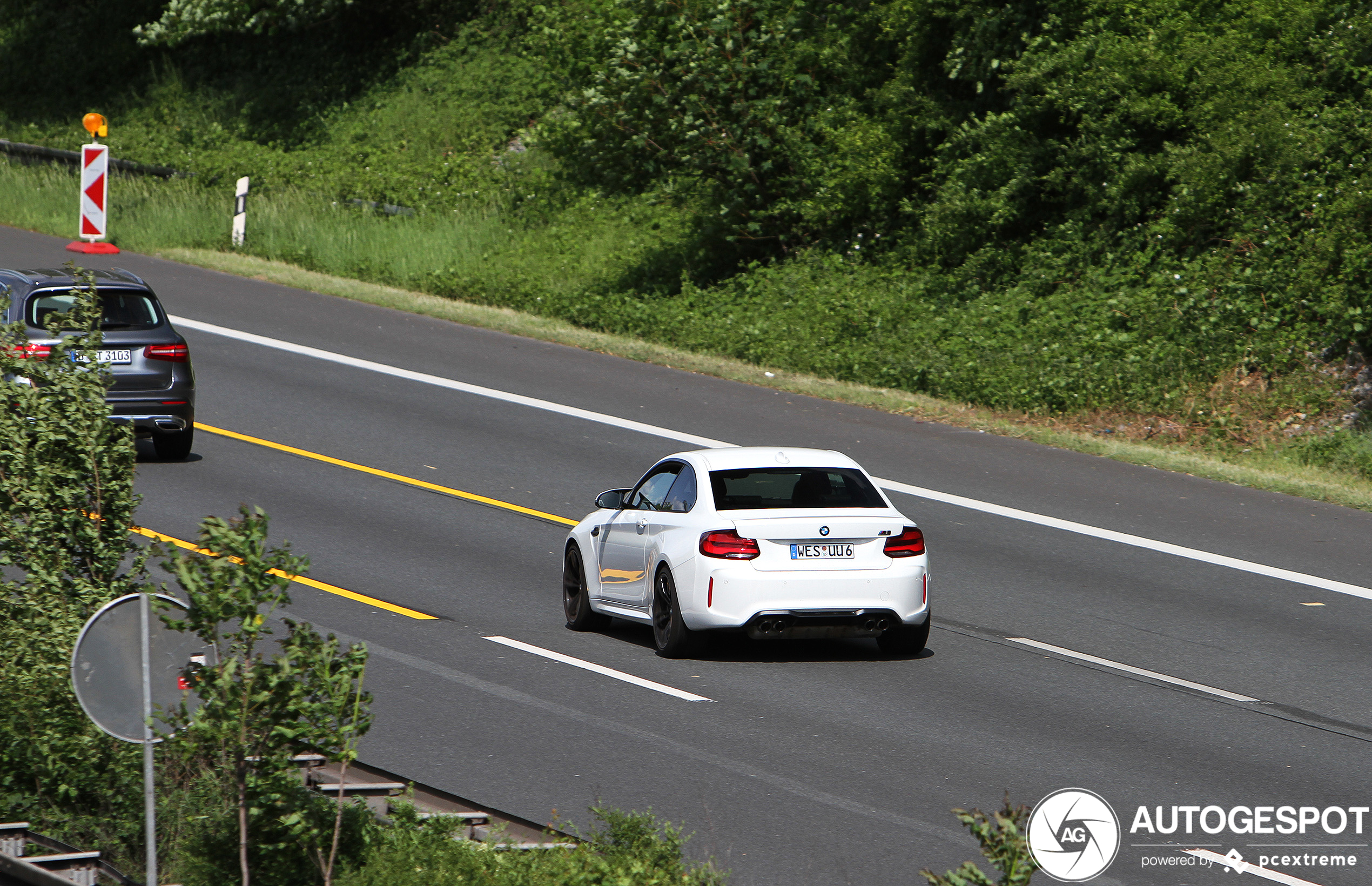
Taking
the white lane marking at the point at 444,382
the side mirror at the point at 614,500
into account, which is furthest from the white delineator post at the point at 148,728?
the white lane marking at the point at 444,382

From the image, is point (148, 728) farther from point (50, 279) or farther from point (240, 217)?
point (240, 217)

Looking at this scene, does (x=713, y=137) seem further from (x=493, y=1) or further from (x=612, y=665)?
(x=612, y=665)

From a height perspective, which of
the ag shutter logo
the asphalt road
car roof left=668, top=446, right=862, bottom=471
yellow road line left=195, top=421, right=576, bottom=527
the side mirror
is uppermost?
car roof left=668, top=446, right=862, bottom=471

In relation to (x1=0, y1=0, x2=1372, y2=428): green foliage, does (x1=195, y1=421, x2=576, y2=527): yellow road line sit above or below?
below

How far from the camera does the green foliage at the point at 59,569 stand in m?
8.01

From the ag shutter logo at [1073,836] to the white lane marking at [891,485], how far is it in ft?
21.2

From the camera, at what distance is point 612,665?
37.9 feet

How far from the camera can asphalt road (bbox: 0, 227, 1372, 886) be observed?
8.69 m

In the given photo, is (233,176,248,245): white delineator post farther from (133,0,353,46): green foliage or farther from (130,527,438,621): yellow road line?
(130,527,438,621): yellow road line

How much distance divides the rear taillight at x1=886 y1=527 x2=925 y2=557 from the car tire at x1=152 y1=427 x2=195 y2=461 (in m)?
9.47

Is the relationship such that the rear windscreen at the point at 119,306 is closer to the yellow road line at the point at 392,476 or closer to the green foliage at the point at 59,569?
the yellow road line at the point at 392,476

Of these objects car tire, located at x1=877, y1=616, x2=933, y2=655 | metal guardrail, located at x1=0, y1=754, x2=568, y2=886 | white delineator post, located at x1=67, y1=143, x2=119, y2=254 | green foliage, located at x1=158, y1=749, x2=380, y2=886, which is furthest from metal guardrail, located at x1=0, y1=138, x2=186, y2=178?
green foliage, located at x1=158, y1=749, x2=380, y2=886

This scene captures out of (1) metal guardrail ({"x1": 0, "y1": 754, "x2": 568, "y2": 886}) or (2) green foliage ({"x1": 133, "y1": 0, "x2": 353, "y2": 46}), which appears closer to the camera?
(1) metal guardrail ({"x1": 0, "y1": 754, "x2": 568, "y2": 886})

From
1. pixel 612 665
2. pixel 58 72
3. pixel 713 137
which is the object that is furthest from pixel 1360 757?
pixel 58 72
